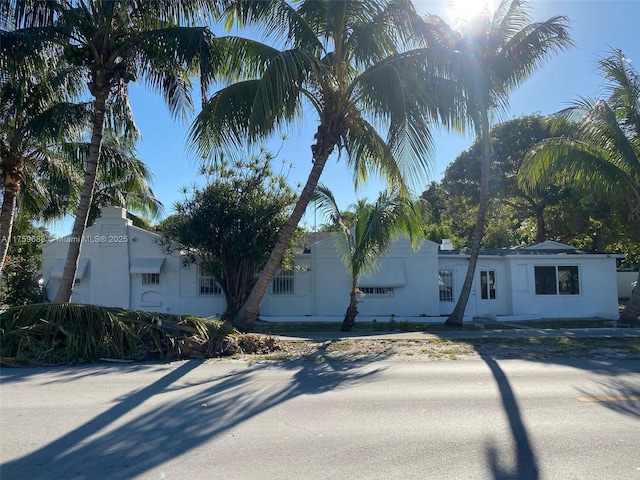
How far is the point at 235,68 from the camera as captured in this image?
11.7 meters

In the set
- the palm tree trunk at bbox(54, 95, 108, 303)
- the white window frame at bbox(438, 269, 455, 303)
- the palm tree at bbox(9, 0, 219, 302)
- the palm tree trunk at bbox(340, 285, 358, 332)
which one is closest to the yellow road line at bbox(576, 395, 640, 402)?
the palm tree trunk at bbox(340, 285, 358, 332)

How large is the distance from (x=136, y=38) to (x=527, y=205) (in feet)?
71.5

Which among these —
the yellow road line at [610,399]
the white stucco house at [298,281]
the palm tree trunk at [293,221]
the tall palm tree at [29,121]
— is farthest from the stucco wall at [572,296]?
the tall palm tree at [29,121]

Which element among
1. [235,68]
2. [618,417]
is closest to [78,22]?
[235,68]

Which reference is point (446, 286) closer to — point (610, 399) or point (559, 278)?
point (559, 278)

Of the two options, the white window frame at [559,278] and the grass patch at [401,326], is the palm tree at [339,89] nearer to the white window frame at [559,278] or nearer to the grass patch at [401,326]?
the grass patch at [401,326]

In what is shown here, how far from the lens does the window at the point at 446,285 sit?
1889 cm

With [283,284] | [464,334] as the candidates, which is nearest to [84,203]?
[283,284]

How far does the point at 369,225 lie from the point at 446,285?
22.1ft

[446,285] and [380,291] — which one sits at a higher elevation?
[446,285]

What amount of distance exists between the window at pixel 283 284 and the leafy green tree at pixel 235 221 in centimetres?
218

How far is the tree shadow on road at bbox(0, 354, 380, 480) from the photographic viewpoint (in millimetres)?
4312

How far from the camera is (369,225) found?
13656 mm

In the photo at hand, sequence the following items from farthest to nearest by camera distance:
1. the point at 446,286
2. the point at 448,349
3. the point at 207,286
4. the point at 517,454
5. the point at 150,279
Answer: the point at 446,286
the point at 150,279
the point at 207,286
the point at 448,349
the point at 517,454
